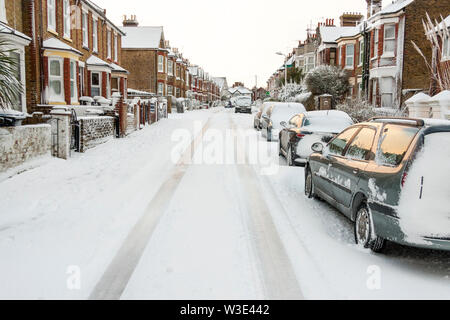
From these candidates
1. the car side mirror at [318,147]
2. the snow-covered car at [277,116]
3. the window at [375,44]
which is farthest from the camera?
the window at [375,44]

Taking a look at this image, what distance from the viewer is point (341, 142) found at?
7086 mm

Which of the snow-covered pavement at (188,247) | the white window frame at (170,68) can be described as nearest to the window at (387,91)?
the snow-covered pavement at (188,247)

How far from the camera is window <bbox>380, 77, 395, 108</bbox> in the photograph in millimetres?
28281

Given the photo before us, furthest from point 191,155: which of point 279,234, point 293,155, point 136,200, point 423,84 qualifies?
point 423,84

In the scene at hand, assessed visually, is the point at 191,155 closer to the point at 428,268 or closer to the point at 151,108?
the point at 428,268

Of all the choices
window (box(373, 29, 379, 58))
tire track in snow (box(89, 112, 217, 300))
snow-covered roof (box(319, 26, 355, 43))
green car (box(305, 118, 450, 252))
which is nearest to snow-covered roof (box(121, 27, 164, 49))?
snow-covered roof (box(319, 26, 355, 43))

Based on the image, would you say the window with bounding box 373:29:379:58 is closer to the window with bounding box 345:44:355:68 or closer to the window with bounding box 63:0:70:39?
the window with bounding box 345:44:355:68

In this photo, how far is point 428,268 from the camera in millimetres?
4953

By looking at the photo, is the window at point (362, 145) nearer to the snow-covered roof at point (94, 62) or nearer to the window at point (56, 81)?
the window at point (56, 81)

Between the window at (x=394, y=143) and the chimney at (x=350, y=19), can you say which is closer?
the window at (x=394, y=143)

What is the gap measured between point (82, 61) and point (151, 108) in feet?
18.0

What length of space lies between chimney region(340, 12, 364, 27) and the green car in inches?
1700

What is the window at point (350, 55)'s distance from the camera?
3650cm

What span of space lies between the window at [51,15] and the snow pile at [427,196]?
773 inches
